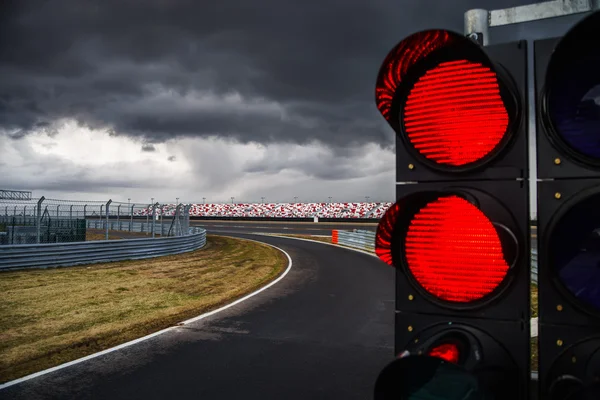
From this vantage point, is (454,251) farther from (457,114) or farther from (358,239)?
(358,239)

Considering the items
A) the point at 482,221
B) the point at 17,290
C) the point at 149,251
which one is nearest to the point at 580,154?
the point at 482,221

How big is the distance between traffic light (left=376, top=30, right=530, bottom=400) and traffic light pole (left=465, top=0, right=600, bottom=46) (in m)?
0.18

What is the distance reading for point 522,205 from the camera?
130cm

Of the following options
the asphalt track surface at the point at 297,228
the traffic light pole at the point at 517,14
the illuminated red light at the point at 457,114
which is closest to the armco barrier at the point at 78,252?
the illuminated red light at the point at 457,114

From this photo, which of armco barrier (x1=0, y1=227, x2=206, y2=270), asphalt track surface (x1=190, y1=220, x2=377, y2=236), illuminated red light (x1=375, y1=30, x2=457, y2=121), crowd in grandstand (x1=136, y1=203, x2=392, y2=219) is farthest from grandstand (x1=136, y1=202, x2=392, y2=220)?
illuminated red light (x1=375, y1=30, x2=457, y2=121)

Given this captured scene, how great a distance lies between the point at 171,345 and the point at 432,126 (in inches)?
267

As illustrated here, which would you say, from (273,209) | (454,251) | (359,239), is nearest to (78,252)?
(454,251)

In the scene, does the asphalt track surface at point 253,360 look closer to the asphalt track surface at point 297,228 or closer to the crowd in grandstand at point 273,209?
the asphalt track surface at point 297,228

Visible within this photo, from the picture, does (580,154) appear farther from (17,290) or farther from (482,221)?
(17,290)

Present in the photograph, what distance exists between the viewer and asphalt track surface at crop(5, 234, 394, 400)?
5211mm

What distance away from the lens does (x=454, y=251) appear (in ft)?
4.58

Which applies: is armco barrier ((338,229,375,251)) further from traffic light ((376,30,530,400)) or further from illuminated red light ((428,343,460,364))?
illuminated red light ((428,343,460,364))

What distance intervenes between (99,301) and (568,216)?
450 inches

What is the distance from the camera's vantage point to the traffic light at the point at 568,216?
1.19m
